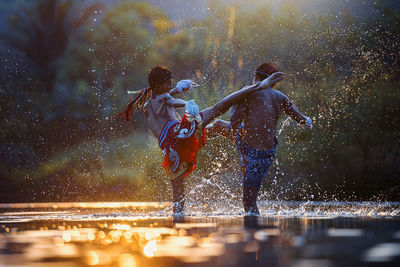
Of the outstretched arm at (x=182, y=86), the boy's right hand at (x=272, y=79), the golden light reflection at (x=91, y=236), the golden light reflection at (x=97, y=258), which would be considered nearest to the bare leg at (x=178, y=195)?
the outstretched arm at (x=182, y=86)

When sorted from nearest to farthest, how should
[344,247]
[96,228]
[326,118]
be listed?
[344,247]
[96,228]
[326,118]

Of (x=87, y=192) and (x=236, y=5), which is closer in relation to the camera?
(x=87, y=192)

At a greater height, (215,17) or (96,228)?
(215,17)

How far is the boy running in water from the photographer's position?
808cm

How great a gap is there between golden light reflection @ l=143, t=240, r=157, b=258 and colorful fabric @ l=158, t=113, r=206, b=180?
3733 millimetres

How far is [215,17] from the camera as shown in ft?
74.0

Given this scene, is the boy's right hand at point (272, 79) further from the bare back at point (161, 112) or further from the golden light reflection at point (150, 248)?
the golden light reflection at point (150, 248)

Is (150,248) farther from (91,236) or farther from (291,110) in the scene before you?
(291,110)

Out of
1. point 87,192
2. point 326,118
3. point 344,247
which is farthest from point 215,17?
point 344,247

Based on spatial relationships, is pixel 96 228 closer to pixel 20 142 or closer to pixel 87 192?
pixel 87 192

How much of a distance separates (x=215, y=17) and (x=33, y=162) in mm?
7706

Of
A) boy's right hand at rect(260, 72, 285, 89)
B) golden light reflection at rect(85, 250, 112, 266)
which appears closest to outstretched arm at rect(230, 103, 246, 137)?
boy's right hand at rect(260, 72, 285, 89)

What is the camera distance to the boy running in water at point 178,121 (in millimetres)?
8078

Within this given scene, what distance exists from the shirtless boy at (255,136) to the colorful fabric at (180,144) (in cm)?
50
